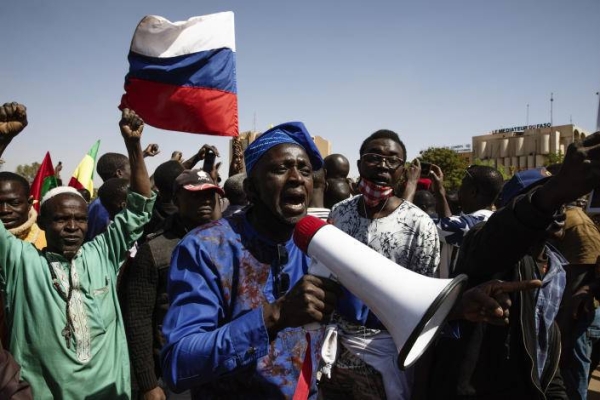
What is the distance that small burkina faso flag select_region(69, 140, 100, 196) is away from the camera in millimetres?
6523

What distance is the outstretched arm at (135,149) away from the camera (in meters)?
2.65

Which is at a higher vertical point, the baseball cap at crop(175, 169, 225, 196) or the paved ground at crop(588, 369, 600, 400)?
the baseball cap at crop(175, 169, 225, 196)

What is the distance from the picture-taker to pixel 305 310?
4.20 ft

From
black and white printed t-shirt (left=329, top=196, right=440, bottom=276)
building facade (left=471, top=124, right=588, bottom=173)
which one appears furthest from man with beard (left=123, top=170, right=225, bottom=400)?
building facade (left=471, top=124, right=588, bottom=173)

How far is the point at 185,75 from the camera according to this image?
207 inches

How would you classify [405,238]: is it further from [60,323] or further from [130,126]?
[60,323]

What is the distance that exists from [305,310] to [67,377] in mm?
1861

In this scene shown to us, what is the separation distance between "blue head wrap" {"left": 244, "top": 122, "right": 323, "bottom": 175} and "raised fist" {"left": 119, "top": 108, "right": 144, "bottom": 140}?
1130mm

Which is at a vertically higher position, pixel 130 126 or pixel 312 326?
pixel 130 126

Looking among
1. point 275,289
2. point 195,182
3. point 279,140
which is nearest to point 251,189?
point 279,140

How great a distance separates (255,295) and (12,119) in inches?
57.9

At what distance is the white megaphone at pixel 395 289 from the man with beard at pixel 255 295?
9 cm

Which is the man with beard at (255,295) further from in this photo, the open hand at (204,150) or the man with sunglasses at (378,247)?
the open hand at (204,150)

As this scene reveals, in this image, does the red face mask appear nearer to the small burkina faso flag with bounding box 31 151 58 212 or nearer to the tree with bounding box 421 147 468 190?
the small burkina faso flag with bounding box 31 151 58 212
